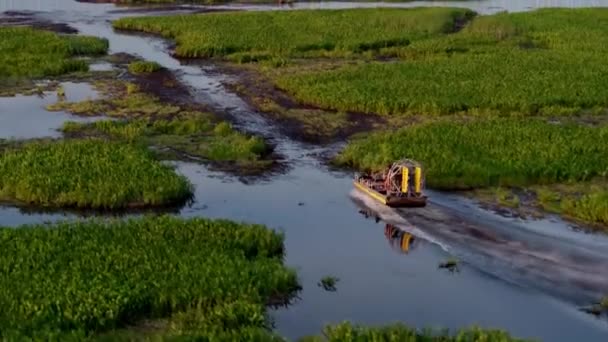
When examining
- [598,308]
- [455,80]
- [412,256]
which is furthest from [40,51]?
[598,308]

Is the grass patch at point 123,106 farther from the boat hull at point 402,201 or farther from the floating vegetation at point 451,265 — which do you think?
the floating vegetation at point 451,265

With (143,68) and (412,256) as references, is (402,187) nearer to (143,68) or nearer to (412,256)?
(412,256)

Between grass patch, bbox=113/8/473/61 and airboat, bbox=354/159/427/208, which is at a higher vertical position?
grass patch, bbox=113/8/473/61

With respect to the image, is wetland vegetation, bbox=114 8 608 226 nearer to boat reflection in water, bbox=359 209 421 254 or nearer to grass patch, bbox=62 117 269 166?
grass patch, bbox=62 117 269 166

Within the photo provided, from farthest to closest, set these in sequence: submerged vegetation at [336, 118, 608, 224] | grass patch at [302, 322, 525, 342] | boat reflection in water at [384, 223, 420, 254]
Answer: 1. submerged vegetation at [336, 118, 608, 224]
2. boat reflection in water at [384, 223, 420, 254]
3. grass patch at [302, 322, 525, 342]

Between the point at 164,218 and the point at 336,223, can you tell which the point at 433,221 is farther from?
the point at 164,218

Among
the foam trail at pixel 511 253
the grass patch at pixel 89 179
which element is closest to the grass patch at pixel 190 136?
the grass patch at pixel 89 179

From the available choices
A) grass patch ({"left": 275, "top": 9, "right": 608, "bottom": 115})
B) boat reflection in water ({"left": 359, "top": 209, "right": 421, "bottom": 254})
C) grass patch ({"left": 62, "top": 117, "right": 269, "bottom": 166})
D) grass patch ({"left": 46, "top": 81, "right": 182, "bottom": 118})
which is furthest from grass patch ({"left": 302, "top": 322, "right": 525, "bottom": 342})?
grass patch ({"left": 46, "top": 81, "right": 182, "bottom": 118})
